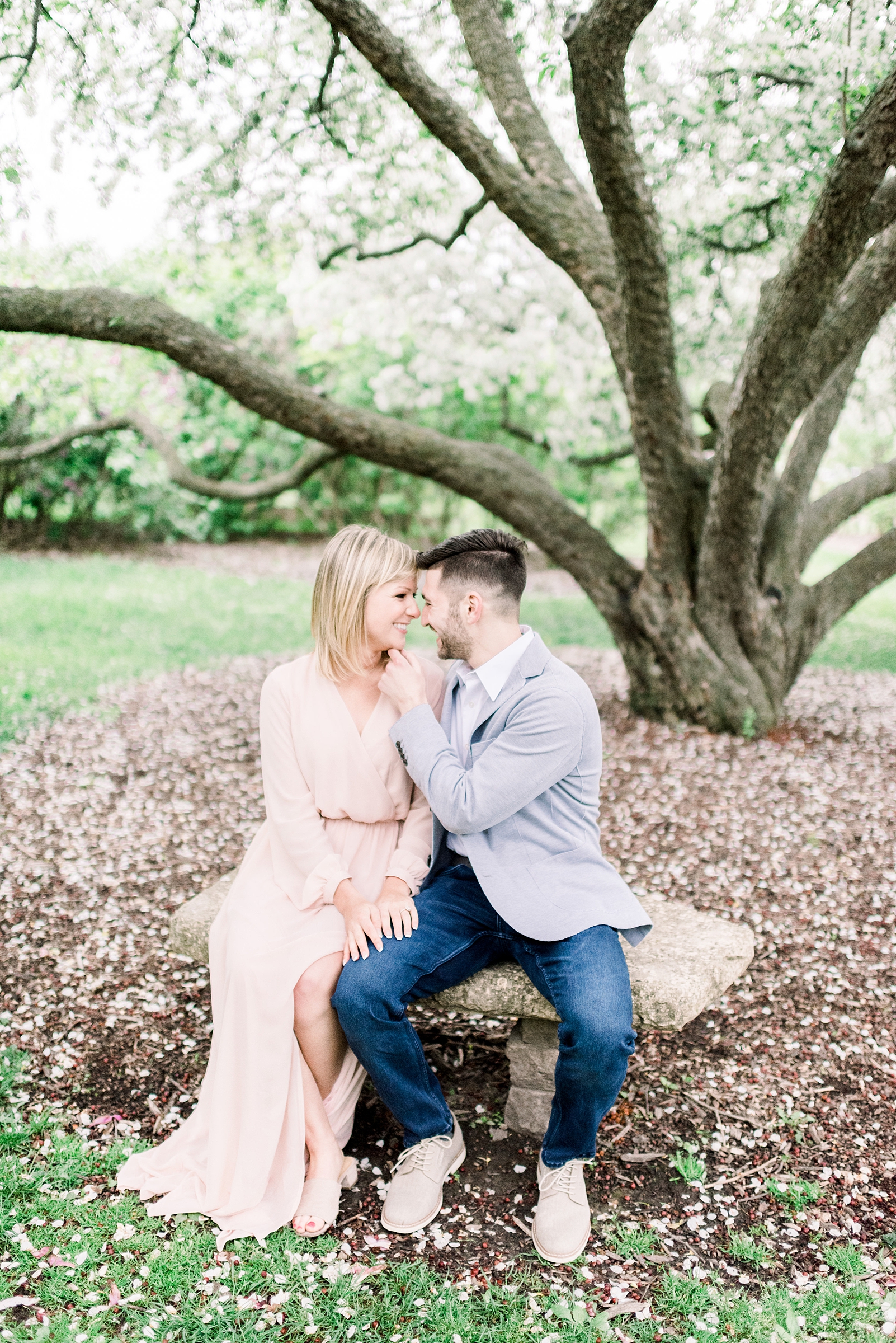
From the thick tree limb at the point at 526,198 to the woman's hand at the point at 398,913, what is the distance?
4.85 m

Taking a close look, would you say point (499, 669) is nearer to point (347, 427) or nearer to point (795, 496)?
point (347, 427)

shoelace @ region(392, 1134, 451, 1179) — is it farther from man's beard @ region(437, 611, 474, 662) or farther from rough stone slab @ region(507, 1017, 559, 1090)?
man's beard @ region(437, 611, 474, 662)

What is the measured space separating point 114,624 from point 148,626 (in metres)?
0.44

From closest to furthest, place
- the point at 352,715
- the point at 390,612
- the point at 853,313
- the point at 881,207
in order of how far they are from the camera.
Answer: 1. the point at 390,612
2. the point at 352,715
3. the point at 881,207
4. the point at 853,313

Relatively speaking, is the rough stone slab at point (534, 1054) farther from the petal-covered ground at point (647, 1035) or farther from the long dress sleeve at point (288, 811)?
the long dress sleeve at point (288, 811)

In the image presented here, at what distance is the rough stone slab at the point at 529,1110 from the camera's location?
3.22m

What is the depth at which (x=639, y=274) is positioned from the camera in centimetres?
577

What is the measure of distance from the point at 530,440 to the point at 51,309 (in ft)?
21.6

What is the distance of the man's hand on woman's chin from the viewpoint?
307 cm

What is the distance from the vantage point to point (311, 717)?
3207 millimetres

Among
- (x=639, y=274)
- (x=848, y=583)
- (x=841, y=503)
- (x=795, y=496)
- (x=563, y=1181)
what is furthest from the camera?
(x=841, y=503)

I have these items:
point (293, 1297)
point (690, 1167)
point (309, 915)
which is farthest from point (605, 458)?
point (293, 1297)

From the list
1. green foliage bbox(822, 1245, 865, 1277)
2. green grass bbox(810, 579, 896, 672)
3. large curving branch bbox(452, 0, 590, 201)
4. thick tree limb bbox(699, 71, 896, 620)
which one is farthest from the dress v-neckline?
green grass bbox(810, 579, 896, 672)

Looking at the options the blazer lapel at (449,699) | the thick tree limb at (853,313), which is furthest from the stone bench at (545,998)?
the thick tree limb at (853,313)
